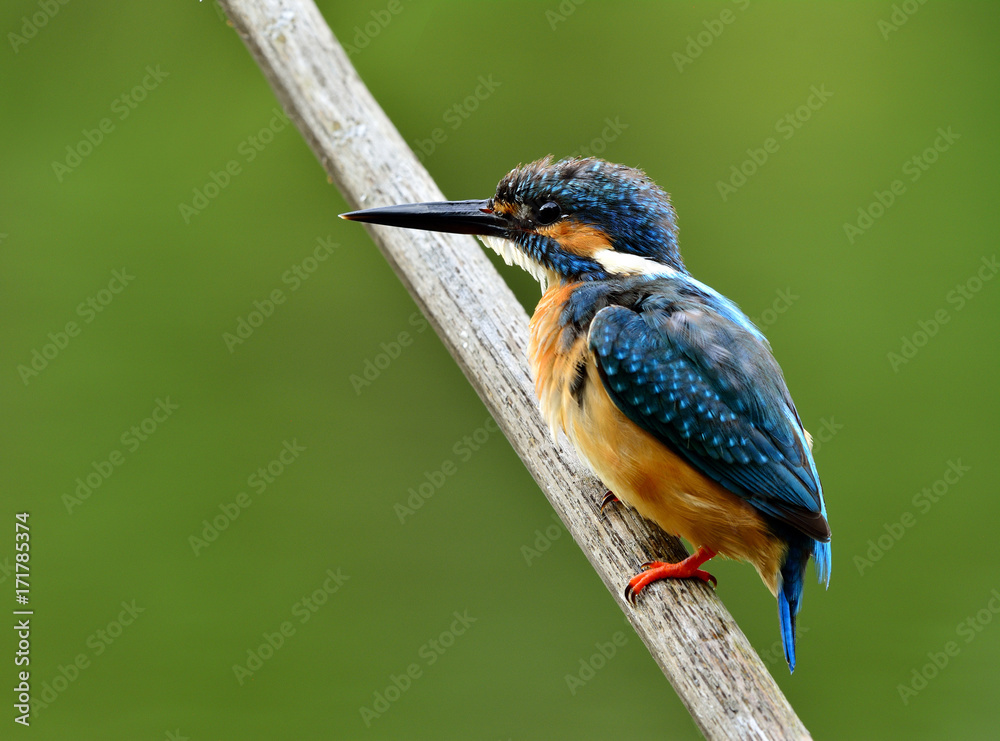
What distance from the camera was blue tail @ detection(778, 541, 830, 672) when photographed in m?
1.81

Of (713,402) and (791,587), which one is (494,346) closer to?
(713,402)

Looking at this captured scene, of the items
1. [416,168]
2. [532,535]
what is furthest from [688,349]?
[532,535]

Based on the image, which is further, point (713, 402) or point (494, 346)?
point (494, 346)

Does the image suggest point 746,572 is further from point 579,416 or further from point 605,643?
point 579,416

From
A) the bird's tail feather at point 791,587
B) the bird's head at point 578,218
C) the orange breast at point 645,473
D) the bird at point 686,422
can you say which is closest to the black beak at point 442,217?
the bird's head at point 578,218

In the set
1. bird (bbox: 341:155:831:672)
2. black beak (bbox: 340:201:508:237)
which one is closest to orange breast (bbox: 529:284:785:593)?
bird (bbox: 341:155:831:672)

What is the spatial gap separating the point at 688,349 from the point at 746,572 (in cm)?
235

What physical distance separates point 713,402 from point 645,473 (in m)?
0.20

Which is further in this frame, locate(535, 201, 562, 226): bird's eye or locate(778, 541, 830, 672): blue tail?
locate(535, 201, 562, 226): bird's eye

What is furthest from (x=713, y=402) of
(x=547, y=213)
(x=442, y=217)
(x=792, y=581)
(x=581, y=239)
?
(x=442, y=217)

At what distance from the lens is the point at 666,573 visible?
1.74 m

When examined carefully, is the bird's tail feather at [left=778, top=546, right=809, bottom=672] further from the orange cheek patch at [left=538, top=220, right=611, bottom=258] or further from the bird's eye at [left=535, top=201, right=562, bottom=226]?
the bird's eye at [left=535, top=201, right=562, bottom=226]

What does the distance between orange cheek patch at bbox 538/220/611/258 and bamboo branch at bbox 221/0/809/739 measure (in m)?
0.20

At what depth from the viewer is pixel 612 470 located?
181cm
